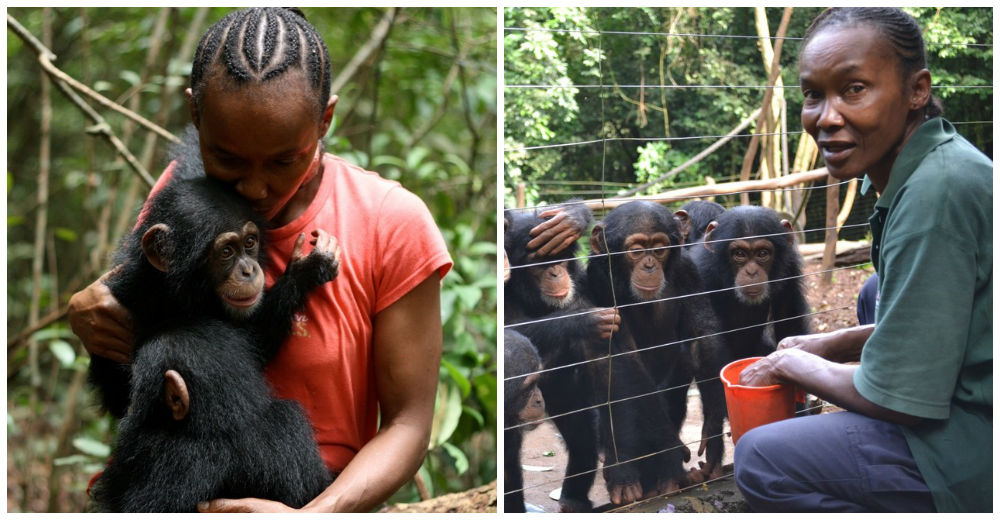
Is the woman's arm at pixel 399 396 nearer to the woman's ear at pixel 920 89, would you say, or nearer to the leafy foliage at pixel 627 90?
the leafy foliage at pixel 627 90

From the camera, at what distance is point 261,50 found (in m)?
1.84

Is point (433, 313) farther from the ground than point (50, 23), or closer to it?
closer to it

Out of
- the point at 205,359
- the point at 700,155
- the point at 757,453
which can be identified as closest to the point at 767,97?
the point at 700,155

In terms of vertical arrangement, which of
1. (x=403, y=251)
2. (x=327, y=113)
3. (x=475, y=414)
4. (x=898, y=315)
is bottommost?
(x=475, y=414)

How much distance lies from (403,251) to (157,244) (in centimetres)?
59

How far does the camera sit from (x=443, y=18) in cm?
480

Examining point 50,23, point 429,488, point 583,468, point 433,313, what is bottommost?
point 429,488

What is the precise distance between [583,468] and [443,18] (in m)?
3.06

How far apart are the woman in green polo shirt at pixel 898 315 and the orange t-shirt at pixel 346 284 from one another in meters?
1.19

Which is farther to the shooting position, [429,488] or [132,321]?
[429,488]

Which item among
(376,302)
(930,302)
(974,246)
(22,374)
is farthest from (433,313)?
(22,374)

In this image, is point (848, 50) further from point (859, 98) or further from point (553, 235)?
point (553, 235)

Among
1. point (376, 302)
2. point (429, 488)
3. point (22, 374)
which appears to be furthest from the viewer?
point (22, 374)

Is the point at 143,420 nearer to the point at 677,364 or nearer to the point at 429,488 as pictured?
the point at 677,364
